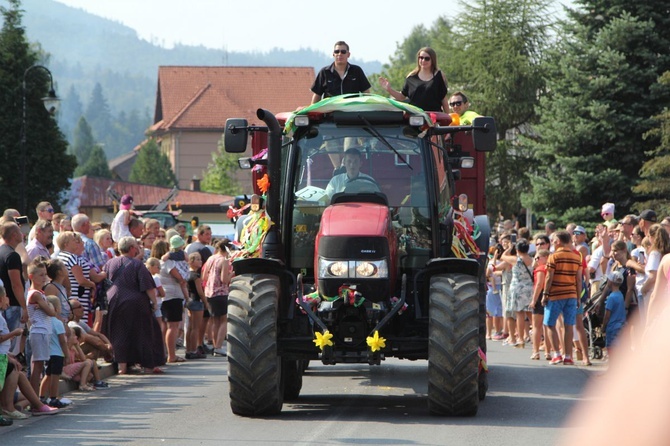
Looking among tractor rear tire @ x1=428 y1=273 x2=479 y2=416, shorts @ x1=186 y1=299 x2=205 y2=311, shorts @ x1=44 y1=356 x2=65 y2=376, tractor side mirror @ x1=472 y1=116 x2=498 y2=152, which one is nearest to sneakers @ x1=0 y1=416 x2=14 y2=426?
shorts @ x1=44 y1=356 x2=65 y2=376

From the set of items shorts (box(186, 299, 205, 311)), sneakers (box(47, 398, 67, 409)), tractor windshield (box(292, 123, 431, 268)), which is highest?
tractor windshield (box(292, 123, 431, 268))

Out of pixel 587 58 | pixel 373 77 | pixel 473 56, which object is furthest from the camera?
pixel 373 77

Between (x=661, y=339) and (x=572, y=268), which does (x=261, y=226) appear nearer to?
(x=572, y=268)

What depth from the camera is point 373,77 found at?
8488 cm

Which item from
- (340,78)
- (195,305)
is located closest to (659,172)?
(195,305)

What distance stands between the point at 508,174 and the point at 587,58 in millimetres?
27754

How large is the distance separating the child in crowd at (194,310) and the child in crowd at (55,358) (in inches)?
274

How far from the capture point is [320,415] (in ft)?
37.2

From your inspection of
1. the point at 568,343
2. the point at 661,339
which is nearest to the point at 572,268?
the point at 568,343

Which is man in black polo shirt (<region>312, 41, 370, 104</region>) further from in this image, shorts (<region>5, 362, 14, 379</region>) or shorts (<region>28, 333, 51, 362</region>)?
shorts (<region>5, 362, 14, 379</region>)

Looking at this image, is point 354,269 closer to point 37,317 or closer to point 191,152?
point 37,317

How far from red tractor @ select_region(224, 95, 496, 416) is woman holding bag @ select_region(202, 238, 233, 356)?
754 centimetres

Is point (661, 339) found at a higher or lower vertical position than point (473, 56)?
lower

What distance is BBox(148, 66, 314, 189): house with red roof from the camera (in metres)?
121
